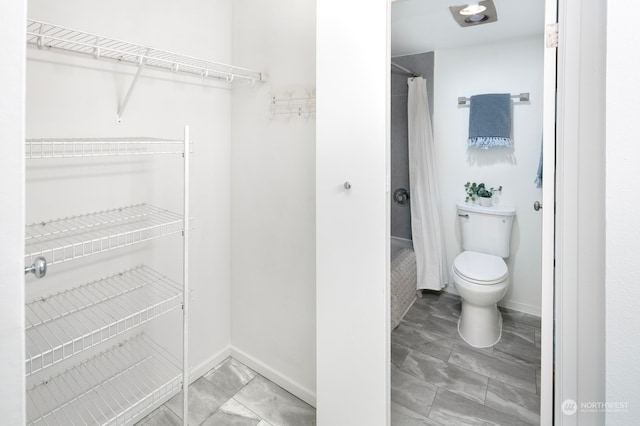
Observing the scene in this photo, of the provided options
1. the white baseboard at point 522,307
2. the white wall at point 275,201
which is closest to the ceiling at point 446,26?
the white wall at point 275,201

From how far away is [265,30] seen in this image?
187 centimetres

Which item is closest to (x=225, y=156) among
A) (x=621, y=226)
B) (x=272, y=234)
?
(x=272, y=234)

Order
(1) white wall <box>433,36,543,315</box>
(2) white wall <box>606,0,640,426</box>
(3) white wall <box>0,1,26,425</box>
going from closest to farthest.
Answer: (3) white wall <box>0,1,26,425</box>
(2) white wall <box>606,0,640,426</box>
(1) white wall <box>433,36,543,315</box>

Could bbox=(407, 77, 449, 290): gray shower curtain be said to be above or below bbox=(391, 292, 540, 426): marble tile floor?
above

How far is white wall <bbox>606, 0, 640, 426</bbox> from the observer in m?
0.91

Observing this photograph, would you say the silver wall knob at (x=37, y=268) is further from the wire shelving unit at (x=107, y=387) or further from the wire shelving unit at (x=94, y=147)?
the wire shelving unit at (x=107, y=387)

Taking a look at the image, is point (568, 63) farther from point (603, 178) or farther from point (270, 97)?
point (270, 97)

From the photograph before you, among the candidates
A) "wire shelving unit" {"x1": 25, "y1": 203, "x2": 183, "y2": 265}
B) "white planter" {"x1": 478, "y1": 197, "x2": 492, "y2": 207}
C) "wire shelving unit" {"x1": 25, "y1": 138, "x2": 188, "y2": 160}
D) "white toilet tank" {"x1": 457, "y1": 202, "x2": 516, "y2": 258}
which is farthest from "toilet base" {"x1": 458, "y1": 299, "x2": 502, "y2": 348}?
"wire shelving unit" {"x1": 25, "y1": 138, "x2": 188, "y2": 160}

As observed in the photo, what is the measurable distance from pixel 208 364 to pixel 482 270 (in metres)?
1.92

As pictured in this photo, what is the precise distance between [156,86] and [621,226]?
6.51 ft

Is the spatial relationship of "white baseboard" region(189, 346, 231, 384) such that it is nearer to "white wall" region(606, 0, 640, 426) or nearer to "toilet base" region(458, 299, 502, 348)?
"toilet base" region(458, 299, 502, 348)

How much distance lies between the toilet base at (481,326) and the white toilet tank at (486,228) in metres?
0.51

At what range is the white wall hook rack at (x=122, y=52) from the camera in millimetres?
1246

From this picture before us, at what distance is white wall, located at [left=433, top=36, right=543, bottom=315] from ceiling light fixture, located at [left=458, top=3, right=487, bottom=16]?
1.86 feet
